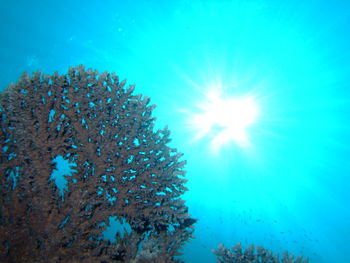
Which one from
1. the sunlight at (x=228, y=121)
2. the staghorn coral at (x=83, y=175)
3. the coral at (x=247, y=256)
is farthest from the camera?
the sunlight at (x=228, y=121)

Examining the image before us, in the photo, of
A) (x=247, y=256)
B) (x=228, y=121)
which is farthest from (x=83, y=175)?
(x=228, y=121)

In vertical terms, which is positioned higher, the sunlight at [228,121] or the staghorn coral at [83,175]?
the sunlight at [228,121]

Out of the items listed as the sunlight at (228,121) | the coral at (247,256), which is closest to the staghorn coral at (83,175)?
the coral at (247,256)

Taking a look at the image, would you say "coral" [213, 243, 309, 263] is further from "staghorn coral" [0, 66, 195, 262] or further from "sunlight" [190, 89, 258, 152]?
"sunlight" [190, 89, 258, 152]

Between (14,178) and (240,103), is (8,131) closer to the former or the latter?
(14,178)

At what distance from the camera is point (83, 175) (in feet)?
10.3

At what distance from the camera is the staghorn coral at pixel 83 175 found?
2570 mm

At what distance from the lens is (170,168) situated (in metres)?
3.84

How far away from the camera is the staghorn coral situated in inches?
101

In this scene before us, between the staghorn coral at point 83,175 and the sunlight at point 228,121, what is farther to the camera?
the sunlight at point 228,121

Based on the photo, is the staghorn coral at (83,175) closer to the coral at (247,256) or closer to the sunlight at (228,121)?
the coral at (247,256)

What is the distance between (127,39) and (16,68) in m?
23.5

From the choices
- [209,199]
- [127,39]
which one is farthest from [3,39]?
[209,199]

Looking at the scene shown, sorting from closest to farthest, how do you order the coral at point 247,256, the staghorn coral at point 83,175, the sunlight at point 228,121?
the staghorn coral at point 83,175
the coral at point 247,256
the sunlight at point 228,121
